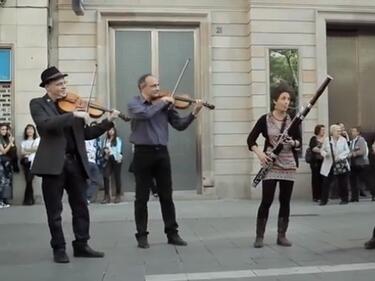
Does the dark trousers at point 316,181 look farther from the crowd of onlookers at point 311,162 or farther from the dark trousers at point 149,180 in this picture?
the dark trousers at point 149,180

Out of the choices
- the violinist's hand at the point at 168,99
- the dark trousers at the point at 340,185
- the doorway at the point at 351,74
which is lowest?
the dark trousers at the point at 340,185

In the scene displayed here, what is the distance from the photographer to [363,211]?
11.2 m

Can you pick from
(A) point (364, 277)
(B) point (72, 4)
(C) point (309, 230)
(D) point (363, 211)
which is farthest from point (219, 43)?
(A) point (364, 277)

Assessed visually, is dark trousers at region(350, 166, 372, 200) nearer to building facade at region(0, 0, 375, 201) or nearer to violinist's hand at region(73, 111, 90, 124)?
building facade at region(0, 0, 375, 201)

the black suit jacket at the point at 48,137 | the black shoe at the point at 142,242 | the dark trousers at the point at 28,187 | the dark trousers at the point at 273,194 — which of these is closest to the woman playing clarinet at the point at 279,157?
the dark trousers at the point at 273,194

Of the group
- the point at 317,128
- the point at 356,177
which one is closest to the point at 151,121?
the point at 317,128

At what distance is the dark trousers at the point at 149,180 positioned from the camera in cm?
724

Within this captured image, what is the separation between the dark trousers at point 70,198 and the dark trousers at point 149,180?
0.76 metres

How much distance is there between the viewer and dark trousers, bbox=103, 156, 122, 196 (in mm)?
13062

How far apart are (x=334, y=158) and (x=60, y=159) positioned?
25.6ft

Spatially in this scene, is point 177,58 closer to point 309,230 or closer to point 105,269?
point 309,230

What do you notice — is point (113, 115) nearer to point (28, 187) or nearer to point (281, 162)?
point (281, 162)

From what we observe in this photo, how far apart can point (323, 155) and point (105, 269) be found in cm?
785

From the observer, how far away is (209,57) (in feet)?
45.4
